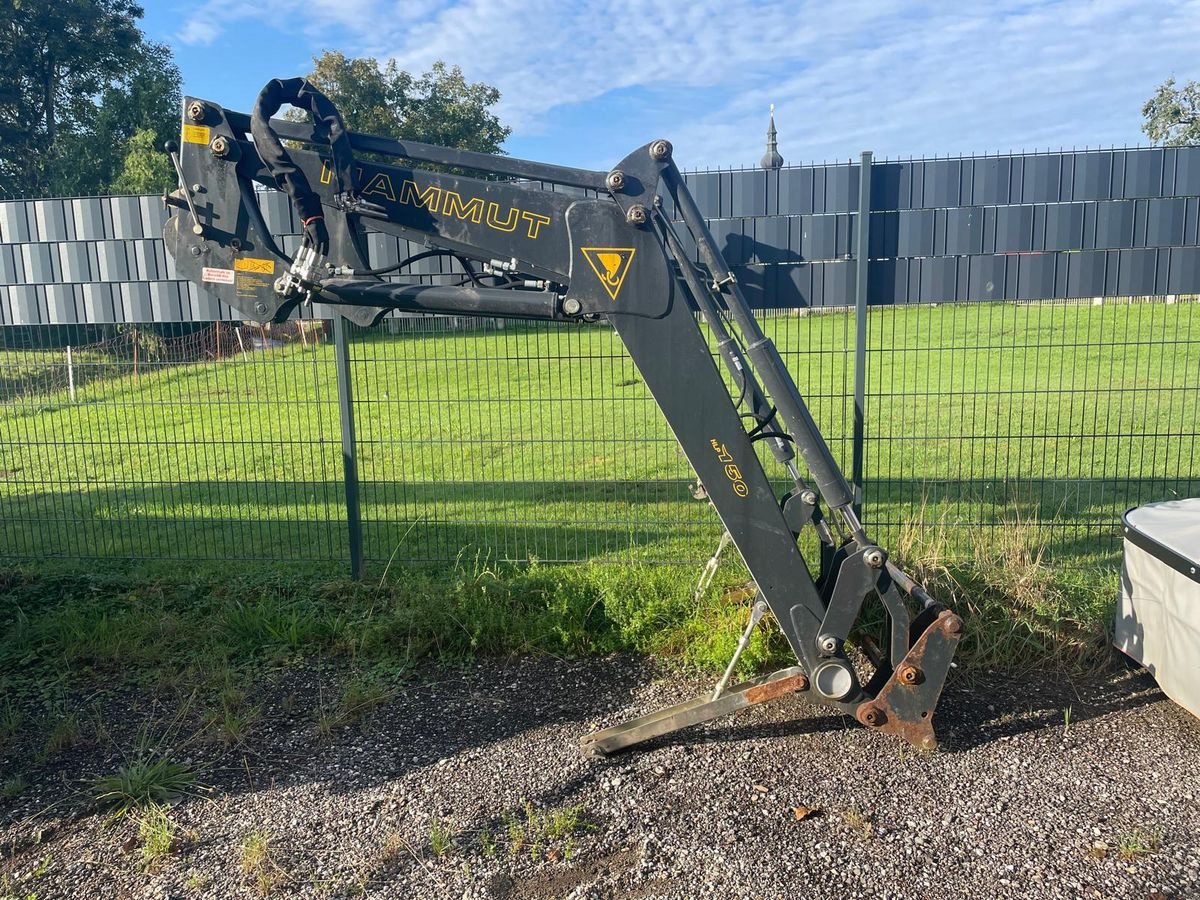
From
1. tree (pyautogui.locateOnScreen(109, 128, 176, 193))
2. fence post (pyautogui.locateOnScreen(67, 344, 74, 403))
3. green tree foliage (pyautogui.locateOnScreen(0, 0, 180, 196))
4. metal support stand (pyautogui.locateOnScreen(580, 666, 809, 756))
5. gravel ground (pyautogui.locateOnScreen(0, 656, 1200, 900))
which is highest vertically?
green tree foliage (pyautogui.locateOnScreen(0, 0, 180, 196))

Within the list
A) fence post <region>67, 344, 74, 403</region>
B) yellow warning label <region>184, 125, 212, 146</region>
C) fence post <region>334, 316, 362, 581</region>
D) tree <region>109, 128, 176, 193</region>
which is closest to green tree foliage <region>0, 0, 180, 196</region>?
tree <region>109, 128, 176, 193</region>

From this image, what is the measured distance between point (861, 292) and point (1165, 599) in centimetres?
247

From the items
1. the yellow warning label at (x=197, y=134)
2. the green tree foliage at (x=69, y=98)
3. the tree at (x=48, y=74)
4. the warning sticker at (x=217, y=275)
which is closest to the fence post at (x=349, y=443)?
the warning sticker at (x=217, y=275)

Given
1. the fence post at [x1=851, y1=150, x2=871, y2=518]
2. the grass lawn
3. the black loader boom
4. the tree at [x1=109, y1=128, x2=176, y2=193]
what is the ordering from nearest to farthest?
the black loader boom < the fence post at [x1=851, y1=150, x2=871, y2=518] < the grass lawn < the tree at [x1=109, y1=128, x2=176, y2=193]

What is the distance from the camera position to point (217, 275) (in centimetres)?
365

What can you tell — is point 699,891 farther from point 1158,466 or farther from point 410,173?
point 1158,466

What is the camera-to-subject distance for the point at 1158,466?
844 centimetres

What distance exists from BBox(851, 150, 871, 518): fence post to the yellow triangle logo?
2.53m

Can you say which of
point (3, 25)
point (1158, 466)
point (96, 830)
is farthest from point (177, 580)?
point (3, 25)

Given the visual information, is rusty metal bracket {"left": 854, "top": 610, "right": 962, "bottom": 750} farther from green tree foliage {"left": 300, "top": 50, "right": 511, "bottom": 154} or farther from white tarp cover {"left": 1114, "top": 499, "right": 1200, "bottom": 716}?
green tree foliage {"left": 300, "top": 50, "right": 511, "bottom": 154}

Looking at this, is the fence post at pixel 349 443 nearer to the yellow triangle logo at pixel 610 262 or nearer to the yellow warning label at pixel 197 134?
the yellow warning label at pixel 197 134

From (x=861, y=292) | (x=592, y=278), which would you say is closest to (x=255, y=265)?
(x=592, y=278)

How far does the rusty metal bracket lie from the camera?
3.68m

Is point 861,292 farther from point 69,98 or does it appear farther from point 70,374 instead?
point 69,98
